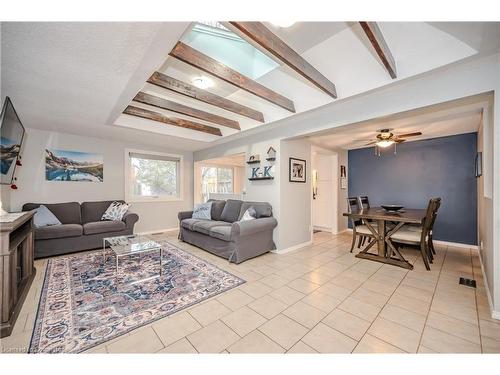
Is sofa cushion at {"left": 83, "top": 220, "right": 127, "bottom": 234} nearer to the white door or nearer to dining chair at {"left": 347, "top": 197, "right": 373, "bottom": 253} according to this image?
dining chair at {"left": 347, "top": 197, "right": 373, "bottom": 253}

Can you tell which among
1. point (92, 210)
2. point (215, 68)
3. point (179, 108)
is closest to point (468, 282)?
point (215, 68)

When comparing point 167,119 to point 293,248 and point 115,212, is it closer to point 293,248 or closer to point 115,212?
point 115,212

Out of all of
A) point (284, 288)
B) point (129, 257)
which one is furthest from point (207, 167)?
point (284, 288)

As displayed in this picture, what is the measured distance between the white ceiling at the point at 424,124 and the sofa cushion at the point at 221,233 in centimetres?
215

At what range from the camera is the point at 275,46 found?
1717 mm

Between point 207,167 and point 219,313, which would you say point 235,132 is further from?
point 219,313

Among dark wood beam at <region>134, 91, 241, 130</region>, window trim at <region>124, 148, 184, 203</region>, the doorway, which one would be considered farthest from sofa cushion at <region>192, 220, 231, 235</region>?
the doorway

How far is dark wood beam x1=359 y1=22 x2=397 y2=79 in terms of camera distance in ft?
4.82

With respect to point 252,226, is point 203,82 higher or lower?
higher

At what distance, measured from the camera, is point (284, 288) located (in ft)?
7.73

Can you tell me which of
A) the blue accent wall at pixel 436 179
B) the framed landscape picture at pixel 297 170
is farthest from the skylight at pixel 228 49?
the blue accent wall at pixel 436 179

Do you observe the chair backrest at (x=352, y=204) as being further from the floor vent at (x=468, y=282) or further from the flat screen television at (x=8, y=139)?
the flat screen television at (x=8, y=139)

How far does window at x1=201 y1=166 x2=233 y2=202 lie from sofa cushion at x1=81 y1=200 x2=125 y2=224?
8.98 feet

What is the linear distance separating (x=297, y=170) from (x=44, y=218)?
4.49 meters
